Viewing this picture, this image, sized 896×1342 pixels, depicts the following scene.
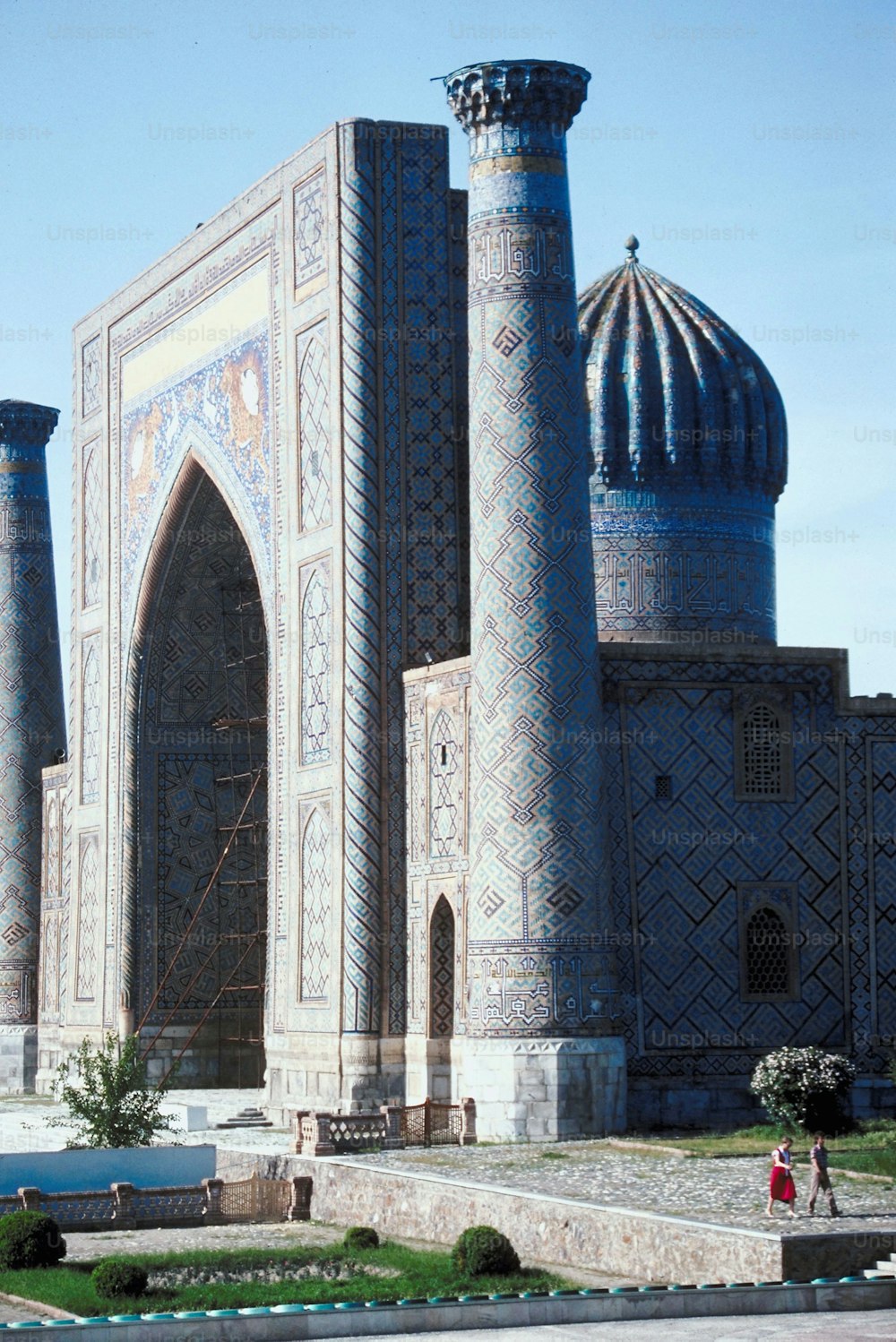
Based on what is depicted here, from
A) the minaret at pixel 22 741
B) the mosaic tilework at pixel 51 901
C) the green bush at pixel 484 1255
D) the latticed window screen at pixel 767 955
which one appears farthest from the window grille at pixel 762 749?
the minaret at pixel 22 741

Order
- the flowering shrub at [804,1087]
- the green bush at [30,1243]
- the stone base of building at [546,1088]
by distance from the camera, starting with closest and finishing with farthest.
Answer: the green bush at [30,1243], the flowering shrub at [804,1087], the stone base of building at [546,1088]

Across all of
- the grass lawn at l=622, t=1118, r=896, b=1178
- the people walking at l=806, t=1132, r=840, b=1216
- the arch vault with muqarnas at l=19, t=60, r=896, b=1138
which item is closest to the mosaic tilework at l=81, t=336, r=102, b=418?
the arch vault with muqarnas at l=19, t=60, r=896, b=1138

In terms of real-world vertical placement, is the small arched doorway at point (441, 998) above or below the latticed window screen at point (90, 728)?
below

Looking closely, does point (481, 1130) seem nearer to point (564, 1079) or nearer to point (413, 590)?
point (564, 1079)

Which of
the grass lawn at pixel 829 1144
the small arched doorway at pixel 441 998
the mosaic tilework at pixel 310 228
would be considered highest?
the mosaic tilework at pixel 310 228

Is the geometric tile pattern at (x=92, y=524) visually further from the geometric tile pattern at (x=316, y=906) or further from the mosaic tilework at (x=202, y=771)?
the geometric tile pattern at (x=316, y=906)

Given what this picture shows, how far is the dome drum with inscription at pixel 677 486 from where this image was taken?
1723cm

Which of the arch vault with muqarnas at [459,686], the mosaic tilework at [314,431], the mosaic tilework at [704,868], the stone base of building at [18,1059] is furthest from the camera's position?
the stone base of building at [18,1059]

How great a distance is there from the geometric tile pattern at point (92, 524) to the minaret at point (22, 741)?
1.52 meters

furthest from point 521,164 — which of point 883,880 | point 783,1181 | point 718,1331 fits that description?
point 718,1331

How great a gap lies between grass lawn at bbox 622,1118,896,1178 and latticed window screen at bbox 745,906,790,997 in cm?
87

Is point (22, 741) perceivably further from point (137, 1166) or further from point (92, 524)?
point (137, 1166)

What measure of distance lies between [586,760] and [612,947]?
1.12 m

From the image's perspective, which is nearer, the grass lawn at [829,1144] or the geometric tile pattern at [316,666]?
the grass lawn at [829,1144]
